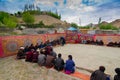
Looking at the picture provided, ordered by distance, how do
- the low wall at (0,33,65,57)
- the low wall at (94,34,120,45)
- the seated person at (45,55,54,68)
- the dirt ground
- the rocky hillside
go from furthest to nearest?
the low wall at (94,34,120,45) < the low wall at (0,33,65,57) < the dirt ground < the seated person at (45,55,54,68) < the rocky hillside

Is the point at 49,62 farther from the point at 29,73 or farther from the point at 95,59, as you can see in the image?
the point at 95,59

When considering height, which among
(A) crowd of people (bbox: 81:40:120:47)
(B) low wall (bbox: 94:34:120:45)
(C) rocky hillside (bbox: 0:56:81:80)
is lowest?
(C) rocky hillside (bbox: 0:56:81:80)

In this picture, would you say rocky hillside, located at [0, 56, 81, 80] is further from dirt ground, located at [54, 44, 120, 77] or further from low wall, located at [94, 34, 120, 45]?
low wall, located at [94, 34, 120, 45]

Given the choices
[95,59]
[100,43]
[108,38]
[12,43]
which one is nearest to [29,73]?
[95,59]

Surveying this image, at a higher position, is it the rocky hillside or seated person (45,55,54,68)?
seated person (45,55,54,68)

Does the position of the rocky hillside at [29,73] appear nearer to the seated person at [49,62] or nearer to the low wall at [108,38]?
the seated person at [49,62]

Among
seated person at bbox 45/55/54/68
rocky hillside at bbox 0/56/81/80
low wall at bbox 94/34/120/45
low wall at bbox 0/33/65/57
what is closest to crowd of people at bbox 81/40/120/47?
low wall at bbox 94/34/120/45

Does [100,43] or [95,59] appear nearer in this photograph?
[95,59]

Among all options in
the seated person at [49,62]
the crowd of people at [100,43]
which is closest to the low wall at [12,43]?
the seated person at [49,62]

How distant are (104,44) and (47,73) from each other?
13954 mm

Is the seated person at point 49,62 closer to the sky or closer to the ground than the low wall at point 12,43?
closer to the ground

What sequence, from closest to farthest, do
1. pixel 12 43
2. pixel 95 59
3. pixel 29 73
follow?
pixel 29 73, pixel 95 59, pixel 12 43

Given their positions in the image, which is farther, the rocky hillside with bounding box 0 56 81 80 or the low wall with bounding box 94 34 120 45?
the low wall with bounding box 94 34 120 45

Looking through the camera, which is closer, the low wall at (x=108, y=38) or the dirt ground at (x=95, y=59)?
the dirt ground at (x=95, y=59)
